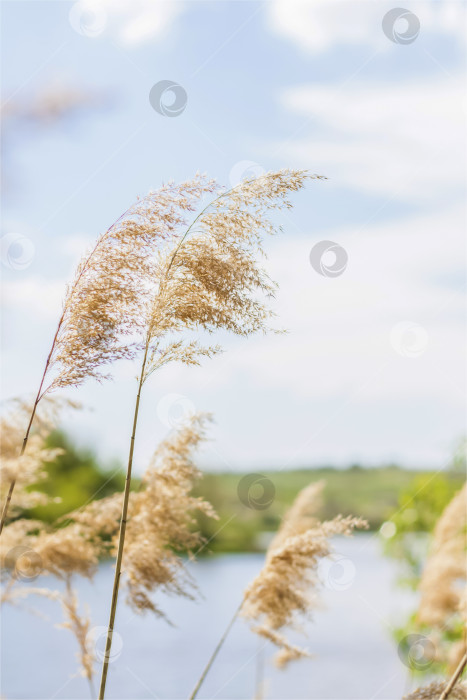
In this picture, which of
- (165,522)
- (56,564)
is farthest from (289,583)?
(56,564)

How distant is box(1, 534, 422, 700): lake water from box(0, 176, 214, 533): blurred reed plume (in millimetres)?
8629

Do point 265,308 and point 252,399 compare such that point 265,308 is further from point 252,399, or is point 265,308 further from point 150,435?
point 252,399

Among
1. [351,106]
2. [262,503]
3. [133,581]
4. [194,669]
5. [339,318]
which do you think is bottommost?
[194,669]

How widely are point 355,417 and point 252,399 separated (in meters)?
6.99

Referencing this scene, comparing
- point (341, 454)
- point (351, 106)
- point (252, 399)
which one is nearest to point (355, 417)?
point (341, 454)

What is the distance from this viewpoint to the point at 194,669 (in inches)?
583
